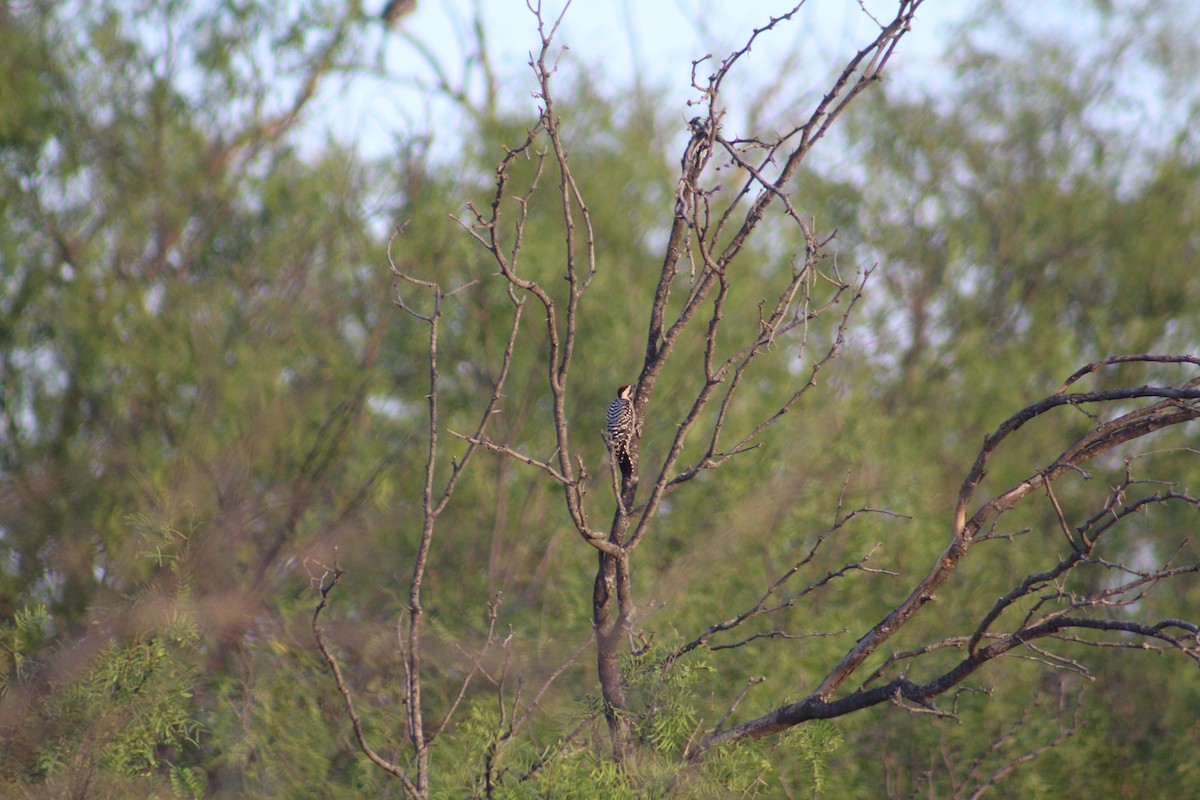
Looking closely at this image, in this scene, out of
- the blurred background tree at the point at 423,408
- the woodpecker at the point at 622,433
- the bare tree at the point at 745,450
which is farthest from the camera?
the blurred background tree at the point at 423,408

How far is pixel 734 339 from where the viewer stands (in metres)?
8.62

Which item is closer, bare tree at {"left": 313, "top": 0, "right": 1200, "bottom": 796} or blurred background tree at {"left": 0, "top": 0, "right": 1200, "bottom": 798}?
bare tree at {"left": 313, "top": 0, "right": 1200, "bottom": 796}

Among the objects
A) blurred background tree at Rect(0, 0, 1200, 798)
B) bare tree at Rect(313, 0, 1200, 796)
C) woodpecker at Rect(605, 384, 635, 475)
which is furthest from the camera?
blurred background tree at Rect(0, 0, 1200, 798)

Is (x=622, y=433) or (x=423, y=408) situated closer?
(x=622, y=433)

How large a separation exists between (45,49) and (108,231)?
1.33 m

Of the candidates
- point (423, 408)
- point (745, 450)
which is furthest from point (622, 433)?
point (423, 408)

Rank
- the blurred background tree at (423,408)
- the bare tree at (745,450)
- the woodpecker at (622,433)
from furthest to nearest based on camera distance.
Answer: the blurred background tree at (423,408), the woodpecker at (622,433), the bare tree at (745,450)

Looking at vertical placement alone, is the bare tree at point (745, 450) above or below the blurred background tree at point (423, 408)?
below

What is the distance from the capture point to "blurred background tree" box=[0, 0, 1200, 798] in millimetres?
5875

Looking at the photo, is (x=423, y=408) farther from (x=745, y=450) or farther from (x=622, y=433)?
(x=745, y=450)

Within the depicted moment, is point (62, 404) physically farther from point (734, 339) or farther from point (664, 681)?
point (664, 681)

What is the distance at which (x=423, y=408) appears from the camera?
329 inches

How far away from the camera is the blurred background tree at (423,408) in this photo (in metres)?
5.88

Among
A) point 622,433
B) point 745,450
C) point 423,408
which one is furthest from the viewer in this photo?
point 423,408
